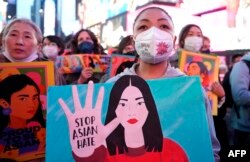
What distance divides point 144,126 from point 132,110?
8 centimetres

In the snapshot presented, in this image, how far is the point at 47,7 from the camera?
93.4 ft

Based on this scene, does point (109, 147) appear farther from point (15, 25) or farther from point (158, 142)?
point (15, 25)

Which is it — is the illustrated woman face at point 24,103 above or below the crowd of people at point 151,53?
below

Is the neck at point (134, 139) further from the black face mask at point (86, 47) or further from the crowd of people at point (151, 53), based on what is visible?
the black face mask at point (86, 47)

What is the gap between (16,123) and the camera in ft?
5.31

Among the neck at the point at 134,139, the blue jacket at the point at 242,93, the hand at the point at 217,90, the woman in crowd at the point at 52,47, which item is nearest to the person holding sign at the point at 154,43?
the neck at the point at 134,139

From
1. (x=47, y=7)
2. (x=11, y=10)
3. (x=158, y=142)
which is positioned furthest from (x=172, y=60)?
(x=47, y=7)

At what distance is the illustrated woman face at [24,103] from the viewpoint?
1634mm

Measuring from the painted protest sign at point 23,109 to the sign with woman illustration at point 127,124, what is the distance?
1.32 ft

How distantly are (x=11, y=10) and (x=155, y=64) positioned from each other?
85.0 ft

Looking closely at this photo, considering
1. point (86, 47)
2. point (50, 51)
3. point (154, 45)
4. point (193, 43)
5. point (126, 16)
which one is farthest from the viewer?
point (126, 16)

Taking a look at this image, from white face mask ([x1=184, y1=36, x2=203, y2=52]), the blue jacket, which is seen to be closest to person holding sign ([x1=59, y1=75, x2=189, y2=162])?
white face mask ([x1=184, y1=36, x2=203, y2=52])

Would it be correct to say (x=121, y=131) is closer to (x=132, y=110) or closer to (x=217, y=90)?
(x=132, y=110)

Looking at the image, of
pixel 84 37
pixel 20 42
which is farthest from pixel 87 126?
pixel 84 37
